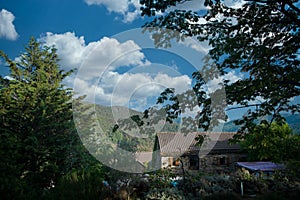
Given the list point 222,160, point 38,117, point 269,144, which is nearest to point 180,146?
point 222,160

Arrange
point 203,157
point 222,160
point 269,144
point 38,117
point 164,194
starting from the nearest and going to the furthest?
point 269,144, point 164,194, point 38,117, point 203,157, point 222,160

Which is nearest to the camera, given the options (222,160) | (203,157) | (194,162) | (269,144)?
(269,144)

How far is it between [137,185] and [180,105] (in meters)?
4.78

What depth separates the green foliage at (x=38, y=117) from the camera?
1322cm

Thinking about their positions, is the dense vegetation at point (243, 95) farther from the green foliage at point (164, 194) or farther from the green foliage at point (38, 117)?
the green foliage at point (38, 117)

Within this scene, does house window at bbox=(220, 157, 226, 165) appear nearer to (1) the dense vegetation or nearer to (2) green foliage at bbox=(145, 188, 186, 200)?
(1) the dense vegetation

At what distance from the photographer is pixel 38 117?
45.0ft

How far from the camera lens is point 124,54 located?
637 centimetres

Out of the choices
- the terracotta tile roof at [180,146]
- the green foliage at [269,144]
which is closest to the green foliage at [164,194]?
the green foliage at [269,144]

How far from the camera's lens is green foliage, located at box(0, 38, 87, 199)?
13219 mm

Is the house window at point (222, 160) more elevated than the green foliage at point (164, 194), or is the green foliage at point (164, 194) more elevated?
the house window at point (222, 160)

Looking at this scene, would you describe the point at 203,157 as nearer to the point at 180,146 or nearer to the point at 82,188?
the point at 180,146

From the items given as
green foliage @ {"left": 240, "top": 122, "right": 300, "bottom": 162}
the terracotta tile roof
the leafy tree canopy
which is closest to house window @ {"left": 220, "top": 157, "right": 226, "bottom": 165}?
the terracotta tile roof

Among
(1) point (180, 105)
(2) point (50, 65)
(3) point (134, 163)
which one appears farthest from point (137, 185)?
(2) point (50, 65)
